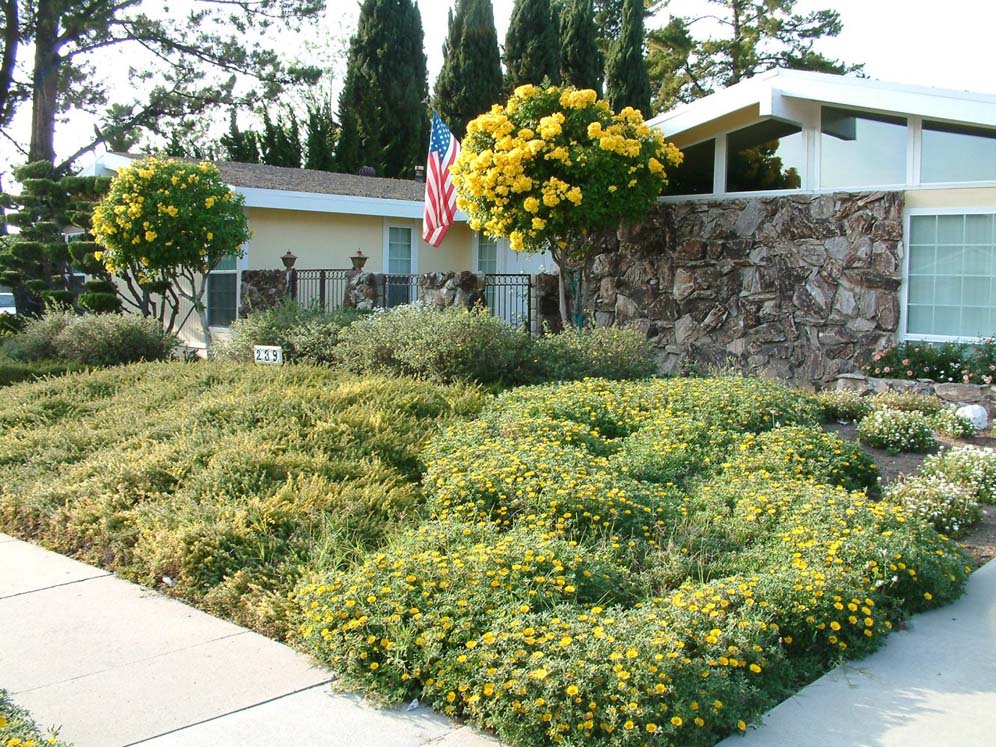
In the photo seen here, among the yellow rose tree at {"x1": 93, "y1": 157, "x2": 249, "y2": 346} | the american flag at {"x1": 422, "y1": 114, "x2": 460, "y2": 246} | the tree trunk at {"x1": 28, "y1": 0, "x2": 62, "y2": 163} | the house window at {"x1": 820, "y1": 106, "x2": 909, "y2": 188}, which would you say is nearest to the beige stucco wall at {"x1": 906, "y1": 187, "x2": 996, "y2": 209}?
the house window at {"x1": 820, "y1": 106, "x2": 909, "y2": 188}

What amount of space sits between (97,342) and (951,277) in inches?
422

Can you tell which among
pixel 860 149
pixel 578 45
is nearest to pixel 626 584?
pixel 860 149

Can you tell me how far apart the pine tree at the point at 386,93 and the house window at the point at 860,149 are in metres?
17.4

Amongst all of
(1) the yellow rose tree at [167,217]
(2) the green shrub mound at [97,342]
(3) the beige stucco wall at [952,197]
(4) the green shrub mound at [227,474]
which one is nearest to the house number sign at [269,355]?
(4) the green shrub mound at [227,474]

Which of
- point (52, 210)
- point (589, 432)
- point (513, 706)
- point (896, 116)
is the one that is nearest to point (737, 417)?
point (589, 432)

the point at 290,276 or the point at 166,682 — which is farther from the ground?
the point at 290,276

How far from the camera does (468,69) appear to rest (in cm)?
2759

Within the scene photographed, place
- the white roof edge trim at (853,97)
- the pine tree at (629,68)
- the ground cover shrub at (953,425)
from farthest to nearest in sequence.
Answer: the pine tree at (629,68) < the white roof edge trim at (853,97) < the ground cover shrub at (953,425)

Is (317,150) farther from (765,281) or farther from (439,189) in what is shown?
(765,281)

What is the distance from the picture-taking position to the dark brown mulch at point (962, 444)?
6168 mm

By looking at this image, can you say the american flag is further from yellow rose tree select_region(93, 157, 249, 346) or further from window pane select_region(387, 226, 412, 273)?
window pane select_region(387, 226, 412, 273)

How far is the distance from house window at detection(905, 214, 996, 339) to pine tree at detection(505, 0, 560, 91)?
1766 centimetres

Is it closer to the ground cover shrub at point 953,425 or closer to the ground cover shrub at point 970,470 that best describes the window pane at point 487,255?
the ground cover shrub at point 953,425

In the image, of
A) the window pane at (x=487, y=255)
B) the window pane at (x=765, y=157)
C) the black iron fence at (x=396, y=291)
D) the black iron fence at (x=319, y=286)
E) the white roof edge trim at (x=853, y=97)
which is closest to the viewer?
the white roof edge trim at (x=853, y=97)
